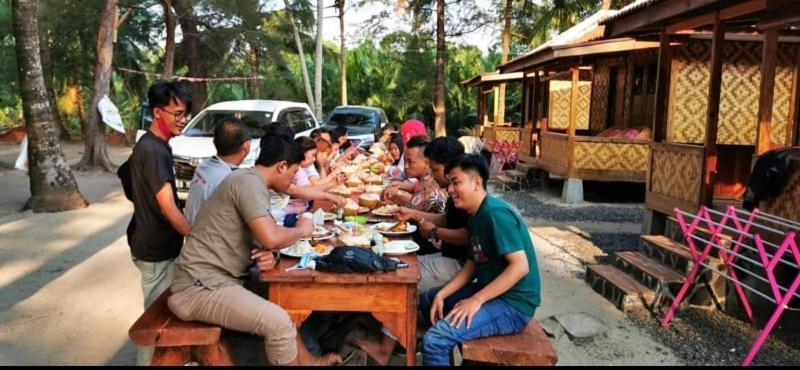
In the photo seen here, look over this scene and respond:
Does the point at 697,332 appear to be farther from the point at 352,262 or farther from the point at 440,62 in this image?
the point at 440,62

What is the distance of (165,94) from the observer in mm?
3225

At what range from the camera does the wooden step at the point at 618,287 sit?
491 centimetres

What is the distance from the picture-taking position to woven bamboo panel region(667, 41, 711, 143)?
8.43 metres

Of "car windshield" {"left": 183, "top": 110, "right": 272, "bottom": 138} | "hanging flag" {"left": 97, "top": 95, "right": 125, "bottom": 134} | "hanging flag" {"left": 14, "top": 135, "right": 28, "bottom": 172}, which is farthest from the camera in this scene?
"hanging flag" {"left": 97, "top": 95, "right": 125, "bottom": 134}

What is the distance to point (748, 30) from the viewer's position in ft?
28.7

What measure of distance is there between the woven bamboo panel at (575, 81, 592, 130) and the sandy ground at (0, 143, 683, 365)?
703 centimetres

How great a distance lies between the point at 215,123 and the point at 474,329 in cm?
925

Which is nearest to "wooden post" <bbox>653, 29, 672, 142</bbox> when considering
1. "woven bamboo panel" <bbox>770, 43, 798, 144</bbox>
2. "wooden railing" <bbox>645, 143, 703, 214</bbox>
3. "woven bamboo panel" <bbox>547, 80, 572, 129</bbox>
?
"wooden railing" <bbox>645, 143, 703, 214</bbox>

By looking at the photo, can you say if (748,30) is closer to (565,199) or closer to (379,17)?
(565,199)

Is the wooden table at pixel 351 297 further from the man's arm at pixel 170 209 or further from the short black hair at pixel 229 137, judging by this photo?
the short black hair at pixel 229 137

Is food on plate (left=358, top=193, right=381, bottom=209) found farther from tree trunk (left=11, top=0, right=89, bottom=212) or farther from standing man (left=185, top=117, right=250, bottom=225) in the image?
tree trunk (left=11, top=0, right=89, bottom=212)

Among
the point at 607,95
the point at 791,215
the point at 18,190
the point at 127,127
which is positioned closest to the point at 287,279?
the point at 791,215

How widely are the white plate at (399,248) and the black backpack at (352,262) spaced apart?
33cm

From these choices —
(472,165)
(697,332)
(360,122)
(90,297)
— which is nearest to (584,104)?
(360,122)
